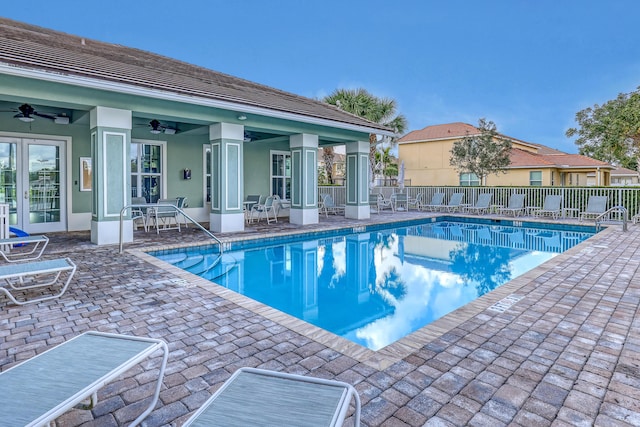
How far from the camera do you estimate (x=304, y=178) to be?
457 inches

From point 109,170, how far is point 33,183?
3065 millimetres

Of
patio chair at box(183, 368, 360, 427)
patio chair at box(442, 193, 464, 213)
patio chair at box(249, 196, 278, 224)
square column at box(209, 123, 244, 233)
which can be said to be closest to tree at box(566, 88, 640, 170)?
patio chair at box(442, 193, 464, 213)

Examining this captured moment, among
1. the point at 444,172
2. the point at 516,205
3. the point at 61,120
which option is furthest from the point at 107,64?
the point at 444,172

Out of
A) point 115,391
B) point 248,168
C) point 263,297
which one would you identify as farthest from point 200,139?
point 115,391

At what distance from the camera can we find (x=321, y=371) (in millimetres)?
2668

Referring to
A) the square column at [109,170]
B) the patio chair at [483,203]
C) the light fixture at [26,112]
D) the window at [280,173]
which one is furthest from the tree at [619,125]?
the light fixture at [26,112]

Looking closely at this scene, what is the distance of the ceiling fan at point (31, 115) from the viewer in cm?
789

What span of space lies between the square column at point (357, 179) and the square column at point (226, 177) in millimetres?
4633

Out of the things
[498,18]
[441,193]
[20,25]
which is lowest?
[441,193]

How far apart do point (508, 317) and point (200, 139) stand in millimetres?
10744

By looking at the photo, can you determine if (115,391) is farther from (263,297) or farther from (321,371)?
(263,297)

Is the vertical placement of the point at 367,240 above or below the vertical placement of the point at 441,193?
below

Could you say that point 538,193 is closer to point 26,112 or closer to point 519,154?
point 519,154

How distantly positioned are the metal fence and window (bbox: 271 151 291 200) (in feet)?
14.0
